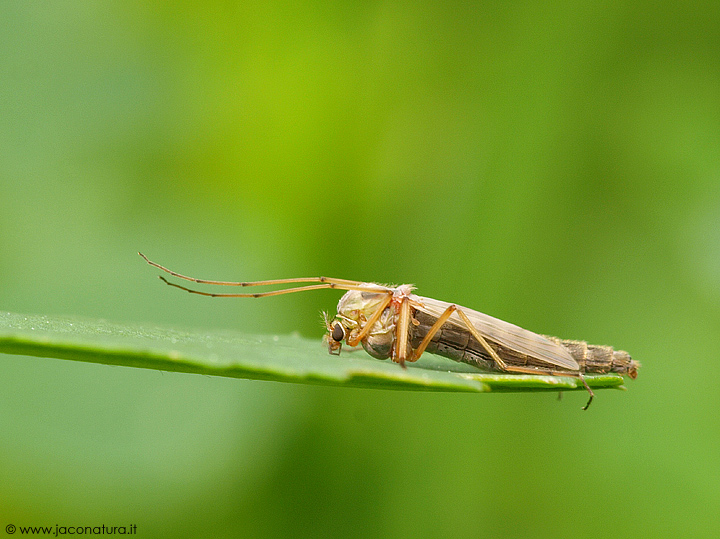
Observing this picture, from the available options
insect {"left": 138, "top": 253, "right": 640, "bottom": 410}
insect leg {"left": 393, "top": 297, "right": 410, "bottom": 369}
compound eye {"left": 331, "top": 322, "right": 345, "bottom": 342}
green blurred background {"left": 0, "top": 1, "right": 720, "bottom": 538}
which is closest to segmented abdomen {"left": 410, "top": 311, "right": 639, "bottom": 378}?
insect {"left": 138, "top": 253, "right": 640, "bottom": 410}

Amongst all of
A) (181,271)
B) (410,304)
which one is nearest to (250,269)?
(181,271)

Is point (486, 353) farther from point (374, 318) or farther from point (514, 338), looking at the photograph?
point (374, 318)

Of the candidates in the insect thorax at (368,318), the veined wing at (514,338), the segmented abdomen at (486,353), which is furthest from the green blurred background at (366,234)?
the veined wing at (514,338)

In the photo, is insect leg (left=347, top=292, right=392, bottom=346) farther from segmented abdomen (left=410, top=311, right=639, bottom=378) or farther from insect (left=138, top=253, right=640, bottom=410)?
segmented abdomen (left=410, top=311, right=639, bottom=378)

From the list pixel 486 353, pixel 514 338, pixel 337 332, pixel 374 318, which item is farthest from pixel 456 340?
pixel 337 332

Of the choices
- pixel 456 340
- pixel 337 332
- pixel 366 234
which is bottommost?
pixel 337 332

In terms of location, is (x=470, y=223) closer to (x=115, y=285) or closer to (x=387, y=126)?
(x=387, y=126)

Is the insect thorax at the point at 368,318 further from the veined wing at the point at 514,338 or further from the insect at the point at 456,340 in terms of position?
the veined wing at the point at 514,338
